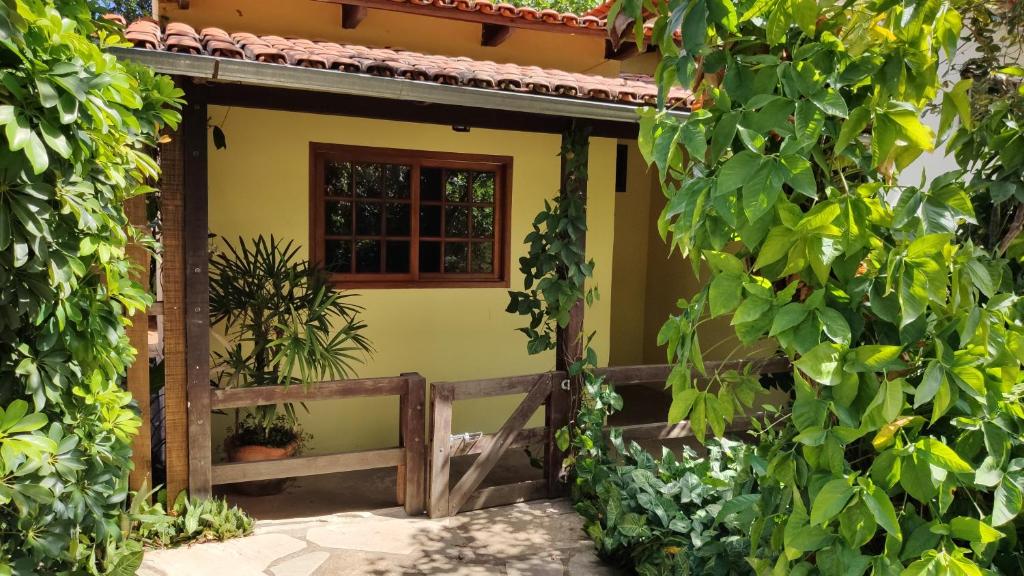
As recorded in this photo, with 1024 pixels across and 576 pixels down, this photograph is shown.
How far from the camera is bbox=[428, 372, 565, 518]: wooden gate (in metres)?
4.84

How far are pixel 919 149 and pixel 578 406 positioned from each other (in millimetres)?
3873

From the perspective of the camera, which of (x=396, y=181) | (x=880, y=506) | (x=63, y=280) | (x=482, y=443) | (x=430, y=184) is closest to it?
(x=880, y=506)

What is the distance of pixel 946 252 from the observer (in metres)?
1.48

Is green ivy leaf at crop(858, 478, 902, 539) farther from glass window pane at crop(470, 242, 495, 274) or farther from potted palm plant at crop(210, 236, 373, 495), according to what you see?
glass window pane at crop(470, 242, 495, 274)

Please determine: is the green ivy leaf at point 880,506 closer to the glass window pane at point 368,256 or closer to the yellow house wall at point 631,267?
the glass window pane at point 368,256

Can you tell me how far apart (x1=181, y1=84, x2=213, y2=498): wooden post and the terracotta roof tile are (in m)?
0.39

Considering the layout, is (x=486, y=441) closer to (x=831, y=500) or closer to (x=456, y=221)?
(x=456, y=221)

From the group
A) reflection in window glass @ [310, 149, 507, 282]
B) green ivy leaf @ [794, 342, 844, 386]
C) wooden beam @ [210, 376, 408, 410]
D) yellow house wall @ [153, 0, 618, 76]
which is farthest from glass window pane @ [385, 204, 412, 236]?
green ivy leaf @ [794, 342, 844, 386]

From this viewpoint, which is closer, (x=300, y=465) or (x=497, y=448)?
(x=300, y=465)

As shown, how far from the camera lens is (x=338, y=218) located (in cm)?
625

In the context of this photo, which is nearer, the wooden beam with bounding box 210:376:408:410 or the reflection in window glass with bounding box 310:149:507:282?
the wooden beam with bounding box 210:376:408:410

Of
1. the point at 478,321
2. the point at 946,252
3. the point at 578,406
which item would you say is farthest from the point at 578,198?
the point at 946,252

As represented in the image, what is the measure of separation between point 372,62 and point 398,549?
2934 mm

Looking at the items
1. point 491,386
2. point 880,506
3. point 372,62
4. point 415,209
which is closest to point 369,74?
point 372,62
